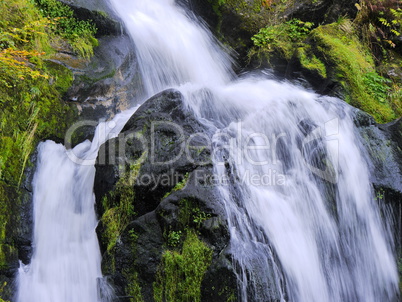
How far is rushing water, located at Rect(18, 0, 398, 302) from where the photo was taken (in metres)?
3.84

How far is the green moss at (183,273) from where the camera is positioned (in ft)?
11.0

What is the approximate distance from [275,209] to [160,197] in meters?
1.52

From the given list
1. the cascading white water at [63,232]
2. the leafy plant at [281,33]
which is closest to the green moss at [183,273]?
the cascading white water at [63,232]

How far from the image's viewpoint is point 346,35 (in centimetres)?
754

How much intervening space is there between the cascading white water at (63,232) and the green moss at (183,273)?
2.59 ft

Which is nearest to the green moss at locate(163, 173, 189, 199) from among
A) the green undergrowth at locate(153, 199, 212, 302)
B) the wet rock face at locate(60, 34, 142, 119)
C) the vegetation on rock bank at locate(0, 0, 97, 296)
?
the green undergrowth at locate(153, 199, 212, 302)

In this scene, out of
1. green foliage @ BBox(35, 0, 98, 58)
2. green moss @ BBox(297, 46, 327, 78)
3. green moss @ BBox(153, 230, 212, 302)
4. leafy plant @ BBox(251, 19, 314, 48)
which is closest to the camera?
green moss @ BBox(153, 230, 212, 302)

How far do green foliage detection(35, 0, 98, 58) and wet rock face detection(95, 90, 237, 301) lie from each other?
2136 mm

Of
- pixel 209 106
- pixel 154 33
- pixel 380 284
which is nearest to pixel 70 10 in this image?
pixel 154 33

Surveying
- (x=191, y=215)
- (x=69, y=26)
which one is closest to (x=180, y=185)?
(x=191, y=215)

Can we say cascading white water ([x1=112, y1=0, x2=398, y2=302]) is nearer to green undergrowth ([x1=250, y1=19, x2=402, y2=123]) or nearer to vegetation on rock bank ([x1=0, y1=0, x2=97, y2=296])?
green undergrowth ([x1=250, y1=19, x2=402, y2=123])

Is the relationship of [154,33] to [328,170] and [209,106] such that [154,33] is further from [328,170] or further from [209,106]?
[328,170]

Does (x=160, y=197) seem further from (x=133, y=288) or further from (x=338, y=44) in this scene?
(x=338, y=44)

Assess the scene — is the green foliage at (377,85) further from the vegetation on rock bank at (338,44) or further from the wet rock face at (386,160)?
the wet rock face at (386,160)
